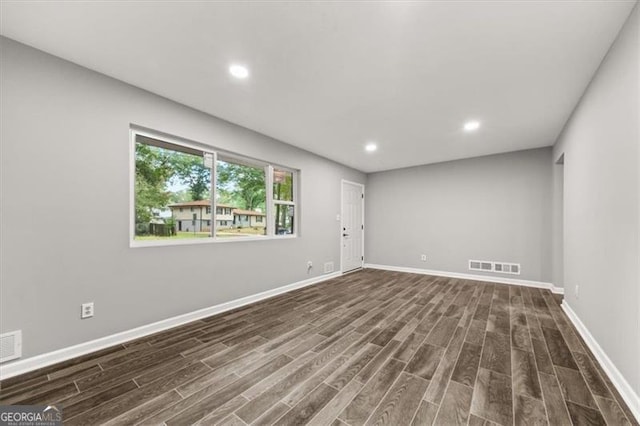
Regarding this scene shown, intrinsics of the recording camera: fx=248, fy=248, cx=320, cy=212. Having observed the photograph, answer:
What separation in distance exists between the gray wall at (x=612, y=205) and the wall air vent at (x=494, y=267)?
1.99 metres

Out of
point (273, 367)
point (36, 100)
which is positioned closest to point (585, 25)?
point (273, 367)

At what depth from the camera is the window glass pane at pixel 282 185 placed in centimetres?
426

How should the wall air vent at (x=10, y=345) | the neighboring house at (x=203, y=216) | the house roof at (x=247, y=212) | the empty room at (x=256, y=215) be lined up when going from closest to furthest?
the empty room at (x=256, y=215)
the wall air vent at (x=10, y=345)
the neighboring house at (x=203, y=216)
the house roof at (x=247, y=212)

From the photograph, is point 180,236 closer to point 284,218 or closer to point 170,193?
point 170,193

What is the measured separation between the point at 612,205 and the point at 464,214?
11.3 ft

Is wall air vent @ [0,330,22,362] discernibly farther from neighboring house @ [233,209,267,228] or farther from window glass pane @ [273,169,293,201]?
window glass pane @ [273,169,293,201]

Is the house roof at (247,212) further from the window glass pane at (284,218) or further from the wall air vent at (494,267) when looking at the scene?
the wall air vent at (494,267)

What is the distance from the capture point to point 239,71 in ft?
7.52

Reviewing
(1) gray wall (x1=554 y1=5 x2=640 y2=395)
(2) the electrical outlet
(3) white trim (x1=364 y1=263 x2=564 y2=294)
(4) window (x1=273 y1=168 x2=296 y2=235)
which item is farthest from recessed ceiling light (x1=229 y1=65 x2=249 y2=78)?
(3) white trim (x1=364 y1=263 x2=564 y2=294)

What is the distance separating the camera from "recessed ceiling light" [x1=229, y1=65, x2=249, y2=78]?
2.23 meters

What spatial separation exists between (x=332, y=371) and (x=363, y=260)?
472 centimetres

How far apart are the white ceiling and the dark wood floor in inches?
99.9

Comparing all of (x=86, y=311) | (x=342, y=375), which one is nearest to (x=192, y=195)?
(x=86, y=311)

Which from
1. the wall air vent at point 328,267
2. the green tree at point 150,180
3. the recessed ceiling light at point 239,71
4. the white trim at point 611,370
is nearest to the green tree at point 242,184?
the green tree at point 150,180
